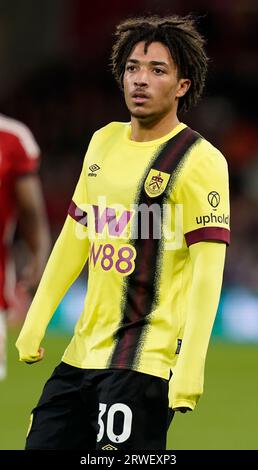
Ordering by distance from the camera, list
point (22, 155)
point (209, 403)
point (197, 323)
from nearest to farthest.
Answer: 1. point (197, 323)
2. point (22, 155)
3. point (209, 403)

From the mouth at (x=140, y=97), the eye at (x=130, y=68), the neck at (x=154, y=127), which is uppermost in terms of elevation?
the eye at (x=130, y=68)

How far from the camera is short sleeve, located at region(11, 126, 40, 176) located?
8.34m

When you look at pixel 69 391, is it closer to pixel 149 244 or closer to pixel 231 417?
pixel 149 244

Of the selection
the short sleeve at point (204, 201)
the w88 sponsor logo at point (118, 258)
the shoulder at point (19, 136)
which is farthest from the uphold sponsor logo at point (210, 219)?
the shoulder at point (19, 136)

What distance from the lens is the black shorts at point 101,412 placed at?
187 inches

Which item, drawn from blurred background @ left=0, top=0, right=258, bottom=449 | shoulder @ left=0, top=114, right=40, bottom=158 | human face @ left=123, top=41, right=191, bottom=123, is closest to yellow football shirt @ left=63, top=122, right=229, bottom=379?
human face @ left=123, top=41, right=191, bottom=123

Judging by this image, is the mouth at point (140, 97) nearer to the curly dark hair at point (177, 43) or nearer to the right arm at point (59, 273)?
the curly dark hair at point (177, 43)

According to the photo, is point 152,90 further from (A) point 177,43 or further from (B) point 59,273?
(B) point 59,273

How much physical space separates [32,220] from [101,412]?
375 cm

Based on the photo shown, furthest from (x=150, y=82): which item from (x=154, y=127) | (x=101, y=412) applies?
(x=101, y=412)

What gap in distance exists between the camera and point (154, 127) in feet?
16.2

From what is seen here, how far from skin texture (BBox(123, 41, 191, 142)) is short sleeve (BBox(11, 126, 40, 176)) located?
11.2ft

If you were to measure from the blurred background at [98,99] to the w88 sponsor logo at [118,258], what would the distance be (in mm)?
10218

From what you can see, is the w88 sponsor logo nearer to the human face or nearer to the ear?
the human face
